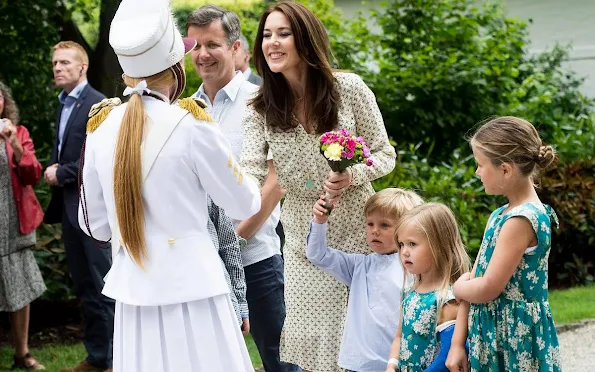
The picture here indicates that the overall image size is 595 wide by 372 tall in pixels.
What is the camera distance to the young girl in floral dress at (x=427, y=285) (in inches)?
170

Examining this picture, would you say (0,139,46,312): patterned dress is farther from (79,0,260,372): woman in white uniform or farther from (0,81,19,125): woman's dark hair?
(79,0,260,372): woman in white uniform

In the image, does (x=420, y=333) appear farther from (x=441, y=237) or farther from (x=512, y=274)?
(x=512, y=274)

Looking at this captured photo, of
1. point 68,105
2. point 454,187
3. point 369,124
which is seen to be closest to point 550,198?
point 454,187

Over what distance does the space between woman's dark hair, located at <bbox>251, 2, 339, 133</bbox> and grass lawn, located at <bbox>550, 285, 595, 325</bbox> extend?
3.98 metres

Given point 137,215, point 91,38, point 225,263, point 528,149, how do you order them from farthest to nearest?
point 91,38, point 225,263, point 528,149, point 137,215

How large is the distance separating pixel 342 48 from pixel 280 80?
20.3 ft

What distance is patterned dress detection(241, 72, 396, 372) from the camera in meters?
4.80

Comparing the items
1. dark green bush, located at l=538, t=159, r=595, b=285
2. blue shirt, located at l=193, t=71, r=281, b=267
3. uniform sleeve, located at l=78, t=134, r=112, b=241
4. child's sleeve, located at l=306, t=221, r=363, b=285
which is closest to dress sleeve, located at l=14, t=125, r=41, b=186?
blue shirt, located at l=193, t=71, r=281, b=267

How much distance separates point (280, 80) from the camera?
4.91 meters

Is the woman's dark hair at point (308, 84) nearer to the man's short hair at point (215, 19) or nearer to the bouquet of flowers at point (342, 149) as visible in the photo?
the bouquet of flowers at point (342, 149)

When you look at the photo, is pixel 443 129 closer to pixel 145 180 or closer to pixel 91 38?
pixel 91 38

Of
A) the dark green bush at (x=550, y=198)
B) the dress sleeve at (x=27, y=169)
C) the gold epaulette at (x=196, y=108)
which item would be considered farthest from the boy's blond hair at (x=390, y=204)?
the dark green bush at (x=550, y=198)

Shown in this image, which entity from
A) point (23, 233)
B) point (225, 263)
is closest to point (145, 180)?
point (225, 263)

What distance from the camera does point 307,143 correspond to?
15.7 feet
